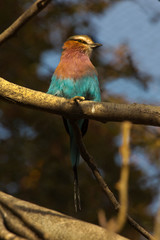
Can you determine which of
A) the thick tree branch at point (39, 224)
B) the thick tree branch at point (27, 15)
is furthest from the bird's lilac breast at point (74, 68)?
the thick tree branch at point (39, 224)

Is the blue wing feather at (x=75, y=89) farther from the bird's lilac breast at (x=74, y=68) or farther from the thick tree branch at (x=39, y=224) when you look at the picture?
the thick tree branch at (x=39, y=224)

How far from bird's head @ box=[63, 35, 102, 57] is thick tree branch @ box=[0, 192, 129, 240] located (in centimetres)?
182

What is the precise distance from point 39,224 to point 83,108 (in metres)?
0.83

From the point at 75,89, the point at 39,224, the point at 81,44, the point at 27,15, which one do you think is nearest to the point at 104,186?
the point at 39,224

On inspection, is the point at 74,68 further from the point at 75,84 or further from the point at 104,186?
the point at 104,186

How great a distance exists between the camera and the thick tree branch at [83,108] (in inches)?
84.2

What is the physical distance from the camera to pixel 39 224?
2553 millimetres

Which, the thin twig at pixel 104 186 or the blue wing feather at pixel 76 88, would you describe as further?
the blue wing feather at pixel 76 88

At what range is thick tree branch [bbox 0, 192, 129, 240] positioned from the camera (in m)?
2.42

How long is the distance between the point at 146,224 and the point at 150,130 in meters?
1.09

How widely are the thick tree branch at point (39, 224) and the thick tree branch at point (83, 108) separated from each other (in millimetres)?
688

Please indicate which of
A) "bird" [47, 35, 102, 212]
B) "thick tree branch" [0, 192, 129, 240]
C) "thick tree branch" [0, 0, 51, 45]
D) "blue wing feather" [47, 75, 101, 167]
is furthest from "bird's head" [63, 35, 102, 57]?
"thick tree branch" [0, 192, 129, 240]

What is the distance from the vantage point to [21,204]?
2695 mm

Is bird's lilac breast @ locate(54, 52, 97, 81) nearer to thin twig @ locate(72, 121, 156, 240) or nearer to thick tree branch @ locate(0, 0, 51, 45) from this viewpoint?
thick tree branch @ locate(0, 0, 51, 45)
